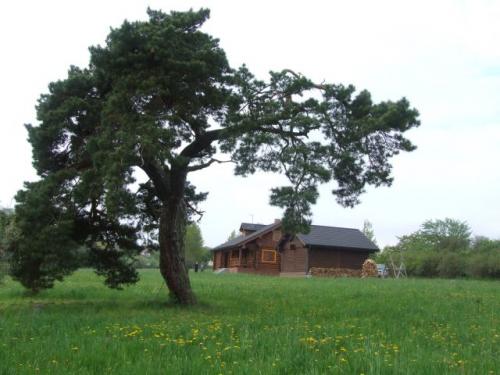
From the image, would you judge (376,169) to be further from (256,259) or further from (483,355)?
(256,259)

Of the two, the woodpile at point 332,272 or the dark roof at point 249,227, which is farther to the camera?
the dark roof at point 249,227

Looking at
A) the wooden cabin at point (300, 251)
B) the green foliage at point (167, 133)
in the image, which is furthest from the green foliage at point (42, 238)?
the wooden cabin at point (300, 251)

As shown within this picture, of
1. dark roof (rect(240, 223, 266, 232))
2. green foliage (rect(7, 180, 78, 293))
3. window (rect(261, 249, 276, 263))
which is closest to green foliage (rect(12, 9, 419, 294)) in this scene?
green foliage (rect(7, 180, 78, 293))

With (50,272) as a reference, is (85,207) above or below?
above

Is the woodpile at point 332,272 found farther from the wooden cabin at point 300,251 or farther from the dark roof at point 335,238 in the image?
the dark roof at point 335,238

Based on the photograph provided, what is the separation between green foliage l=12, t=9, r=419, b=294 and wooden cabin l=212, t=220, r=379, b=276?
3358 cm

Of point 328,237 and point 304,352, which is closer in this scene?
point 304,352

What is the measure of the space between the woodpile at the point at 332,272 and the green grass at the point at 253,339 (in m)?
35.0

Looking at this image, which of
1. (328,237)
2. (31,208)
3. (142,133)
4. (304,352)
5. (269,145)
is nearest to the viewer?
(304,352)

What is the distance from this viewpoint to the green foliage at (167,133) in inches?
525

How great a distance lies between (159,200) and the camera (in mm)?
17625

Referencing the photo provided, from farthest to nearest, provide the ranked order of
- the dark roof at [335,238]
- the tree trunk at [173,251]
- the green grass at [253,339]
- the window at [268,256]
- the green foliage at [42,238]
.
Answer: the window at [268,256] < the dark roof at [335,238] < the tree trunk at [173,251] < the green foliage at [42,238] < the green grass at [253,339]

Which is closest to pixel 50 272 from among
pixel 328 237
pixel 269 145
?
pixel 269 145

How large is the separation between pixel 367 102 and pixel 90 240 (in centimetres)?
868
